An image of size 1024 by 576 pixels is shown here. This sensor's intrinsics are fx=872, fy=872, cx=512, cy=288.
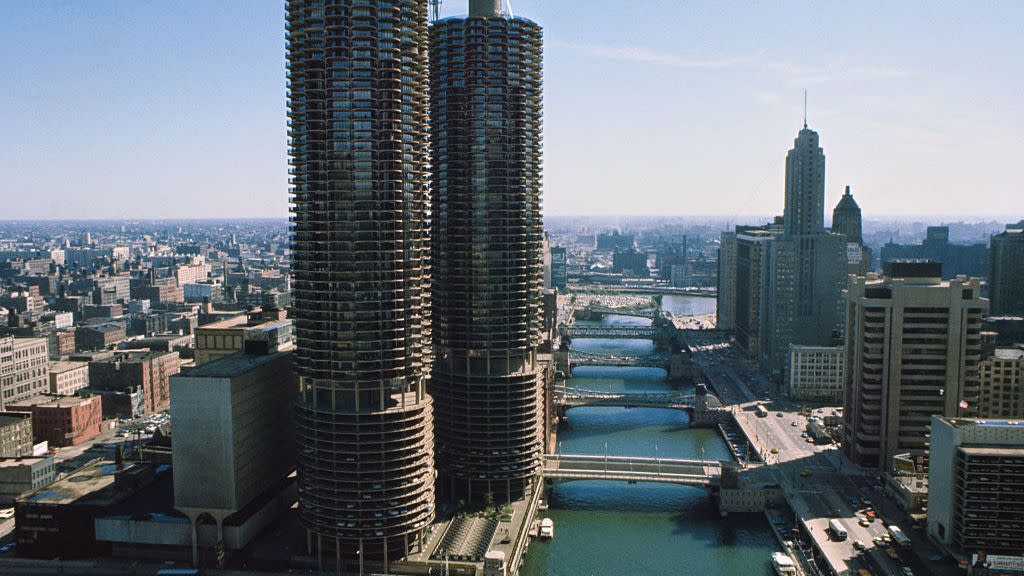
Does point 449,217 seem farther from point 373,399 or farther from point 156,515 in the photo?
point 156,515

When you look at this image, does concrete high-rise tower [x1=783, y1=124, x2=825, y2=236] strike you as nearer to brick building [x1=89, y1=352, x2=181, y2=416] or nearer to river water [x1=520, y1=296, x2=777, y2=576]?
river water [x1=520, y1=296, x2=777, y2=576]

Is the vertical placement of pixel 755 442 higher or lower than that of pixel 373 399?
lower

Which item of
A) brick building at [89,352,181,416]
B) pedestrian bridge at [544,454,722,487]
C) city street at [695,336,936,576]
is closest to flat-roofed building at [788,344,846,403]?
city street at [695,336,936,576]

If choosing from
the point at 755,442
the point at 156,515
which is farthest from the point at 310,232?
the point at 755,442

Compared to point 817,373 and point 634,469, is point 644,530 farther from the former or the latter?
point 817,373

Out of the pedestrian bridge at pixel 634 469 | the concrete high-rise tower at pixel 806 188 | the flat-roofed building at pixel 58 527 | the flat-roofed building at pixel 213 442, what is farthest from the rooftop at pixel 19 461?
the concrete high-rise tower at pixel 806 188

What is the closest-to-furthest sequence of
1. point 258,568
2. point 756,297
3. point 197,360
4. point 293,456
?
1. point 258,568
2. point 293,456
3. point 197,360
4. point 756,297

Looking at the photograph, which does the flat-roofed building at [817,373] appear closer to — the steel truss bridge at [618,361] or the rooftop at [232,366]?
the steel truss bridge at [618,361]

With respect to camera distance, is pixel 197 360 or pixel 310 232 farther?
pixel 197 360
